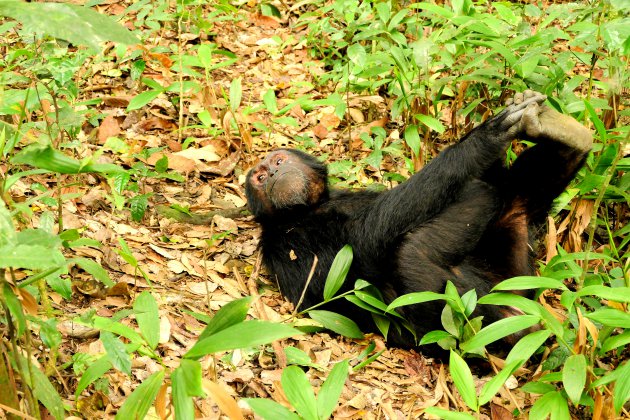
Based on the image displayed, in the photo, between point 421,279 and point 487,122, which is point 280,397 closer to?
point 421,279

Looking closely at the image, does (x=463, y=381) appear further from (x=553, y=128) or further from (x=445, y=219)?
(x=553, y=128)

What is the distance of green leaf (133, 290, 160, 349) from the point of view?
306cm

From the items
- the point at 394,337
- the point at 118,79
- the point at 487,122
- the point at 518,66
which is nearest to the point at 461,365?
the point at 394,337

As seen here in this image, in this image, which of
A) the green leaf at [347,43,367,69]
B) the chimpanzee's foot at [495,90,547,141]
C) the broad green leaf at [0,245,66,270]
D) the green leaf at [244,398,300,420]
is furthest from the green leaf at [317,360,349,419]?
the green leaf at [347,43,367,69]

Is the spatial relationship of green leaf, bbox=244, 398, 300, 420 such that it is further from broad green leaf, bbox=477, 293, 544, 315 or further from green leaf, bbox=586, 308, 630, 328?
green leaf, bbox=586, 308, 630, 328

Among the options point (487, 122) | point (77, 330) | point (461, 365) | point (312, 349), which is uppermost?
point (487, 122)

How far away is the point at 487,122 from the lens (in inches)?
196

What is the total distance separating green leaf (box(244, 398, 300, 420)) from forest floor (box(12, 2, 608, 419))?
557 mm

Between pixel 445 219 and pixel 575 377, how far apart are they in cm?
168

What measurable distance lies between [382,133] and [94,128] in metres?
2.72

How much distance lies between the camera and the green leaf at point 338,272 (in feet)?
15.4

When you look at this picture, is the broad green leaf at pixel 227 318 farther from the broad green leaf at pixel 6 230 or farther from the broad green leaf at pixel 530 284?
the broad green leaf at pixel 530 284

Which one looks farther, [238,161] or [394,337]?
[238,161]

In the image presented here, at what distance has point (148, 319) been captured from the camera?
312 cm
